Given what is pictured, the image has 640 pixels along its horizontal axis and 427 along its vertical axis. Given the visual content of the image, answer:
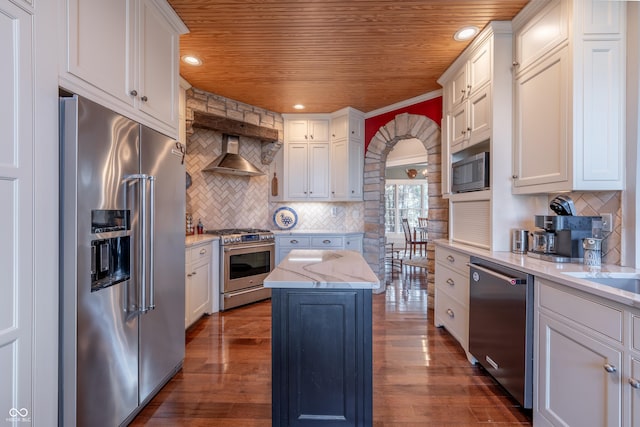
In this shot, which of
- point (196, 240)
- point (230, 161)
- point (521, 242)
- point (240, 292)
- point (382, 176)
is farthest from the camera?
point (382, 176)

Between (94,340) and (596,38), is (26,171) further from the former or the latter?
(596,38)

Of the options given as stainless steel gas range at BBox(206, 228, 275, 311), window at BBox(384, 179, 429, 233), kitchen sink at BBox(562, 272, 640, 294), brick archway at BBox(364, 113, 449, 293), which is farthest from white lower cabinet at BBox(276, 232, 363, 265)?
window at BBox(384, 179, 429, 233)

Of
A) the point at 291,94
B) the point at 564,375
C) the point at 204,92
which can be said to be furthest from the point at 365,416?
the point at 204,92

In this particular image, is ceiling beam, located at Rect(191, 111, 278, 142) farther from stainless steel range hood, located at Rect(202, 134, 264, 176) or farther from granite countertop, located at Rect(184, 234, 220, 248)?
granite countertop, located at Rect(184, 234, 220, 248)

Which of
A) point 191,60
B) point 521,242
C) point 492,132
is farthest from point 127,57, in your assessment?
point 521,242

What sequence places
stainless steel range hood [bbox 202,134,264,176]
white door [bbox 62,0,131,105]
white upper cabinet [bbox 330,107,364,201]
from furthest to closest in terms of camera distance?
white upper cabinet [bbox 330,107,364,201], stainless steel range hood [bbox 202,134,264,176], white door [bbox 62,0,131,105]

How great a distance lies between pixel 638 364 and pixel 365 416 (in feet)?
3.55

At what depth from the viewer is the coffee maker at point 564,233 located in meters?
1.74

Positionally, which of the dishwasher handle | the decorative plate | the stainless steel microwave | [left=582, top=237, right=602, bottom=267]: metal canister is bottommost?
the dishwasher handle

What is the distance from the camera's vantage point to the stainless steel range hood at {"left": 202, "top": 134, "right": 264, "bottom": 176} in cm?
366

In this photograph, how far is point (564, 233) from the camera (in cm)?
179

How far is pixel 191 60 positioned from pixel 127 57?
1305 millimetres

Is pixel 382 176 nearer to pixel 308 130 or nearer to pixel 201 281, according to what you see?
pixel 308 130

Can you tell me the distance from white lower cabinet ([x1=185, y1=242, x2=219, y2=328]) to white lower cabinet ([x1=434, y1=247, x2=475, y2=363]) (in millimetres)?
2454
